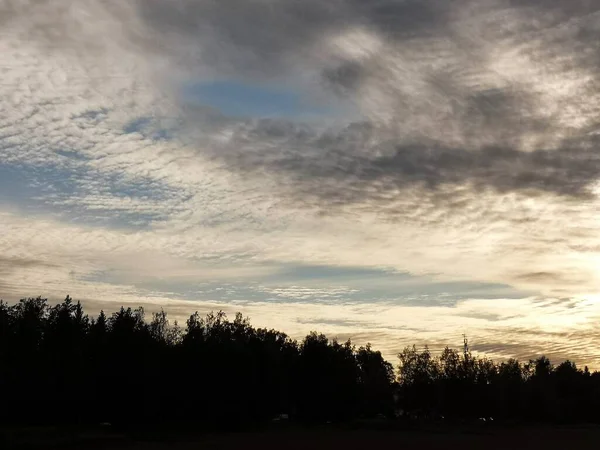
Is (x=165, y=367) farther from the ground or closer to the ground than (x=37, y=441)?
farther from the ground

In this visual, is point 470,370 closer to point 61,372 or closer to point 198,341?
point 198,341

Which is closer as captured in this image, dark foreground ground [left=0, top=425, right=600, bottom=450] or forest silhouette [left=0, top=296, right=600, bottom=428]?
dark foreground ground [left=0, top=425, right=600, bottom=450]

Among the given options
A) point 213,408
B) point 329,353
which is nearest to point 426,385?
point 329,353

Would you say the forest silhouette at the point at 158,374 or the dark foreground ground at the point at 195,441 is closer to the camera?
the dark foreground ground at the point at 195,441

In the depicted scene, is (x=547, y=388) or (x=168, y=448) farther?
(x=547, y=388)

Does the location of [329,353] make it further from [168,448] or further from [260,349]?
[168,448]

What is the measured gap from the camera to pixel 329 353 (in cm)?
11500

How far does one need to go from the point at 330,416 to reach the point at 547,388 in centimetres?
7361

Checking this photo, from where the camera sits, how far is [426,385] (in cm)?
17325

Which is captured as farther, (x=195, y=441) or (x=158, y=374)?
(x=158, y=374)

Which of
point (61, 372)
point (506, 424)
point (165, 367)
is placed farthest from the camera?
point (506, 424)

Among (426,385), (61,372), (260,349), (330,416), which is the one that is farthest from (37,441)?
(426,385)

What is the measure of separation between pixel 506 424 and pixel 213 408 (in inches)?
2848

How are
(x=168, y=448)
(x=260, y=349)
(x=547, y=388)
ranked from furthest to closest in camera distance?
(x=547, y=388) < (x=260, y=349) < (x=168, y=448)
